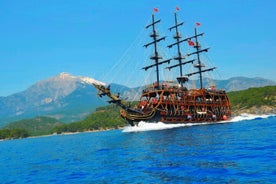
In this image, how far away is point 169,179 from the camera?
22469 mm

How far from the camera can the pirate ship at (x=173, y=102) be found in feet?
293

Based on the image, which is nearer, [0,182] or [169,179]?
[169,179]

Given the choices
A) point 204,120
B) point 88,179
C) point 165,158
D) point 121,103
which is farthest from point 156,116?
point 88,179

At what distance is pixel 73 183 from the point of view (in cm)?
2516

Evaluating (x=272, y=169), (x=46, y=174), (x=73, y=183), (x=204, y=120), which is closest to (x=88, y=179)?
(x=73, y=183)

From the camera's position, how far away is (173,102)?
3821 inches

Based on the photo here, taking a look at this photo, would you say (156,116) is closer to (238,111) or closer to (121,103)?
(121,103)

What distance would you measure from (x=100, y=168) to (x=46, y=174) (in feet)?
16.3

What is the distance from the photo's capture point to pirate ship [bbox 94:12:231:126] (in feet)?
293

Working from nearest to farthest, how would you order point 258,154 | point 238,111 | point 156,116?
point 258,154, point 156,116, point 238,111

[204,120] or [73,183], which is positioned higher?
[204,120]

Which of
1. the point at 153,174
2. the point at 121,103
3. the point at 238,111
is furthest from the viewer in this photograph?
the point at 238,111

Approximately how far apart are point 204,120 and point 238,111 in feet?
265

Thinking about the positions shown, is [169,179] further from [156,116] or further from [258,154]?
[156,116]
